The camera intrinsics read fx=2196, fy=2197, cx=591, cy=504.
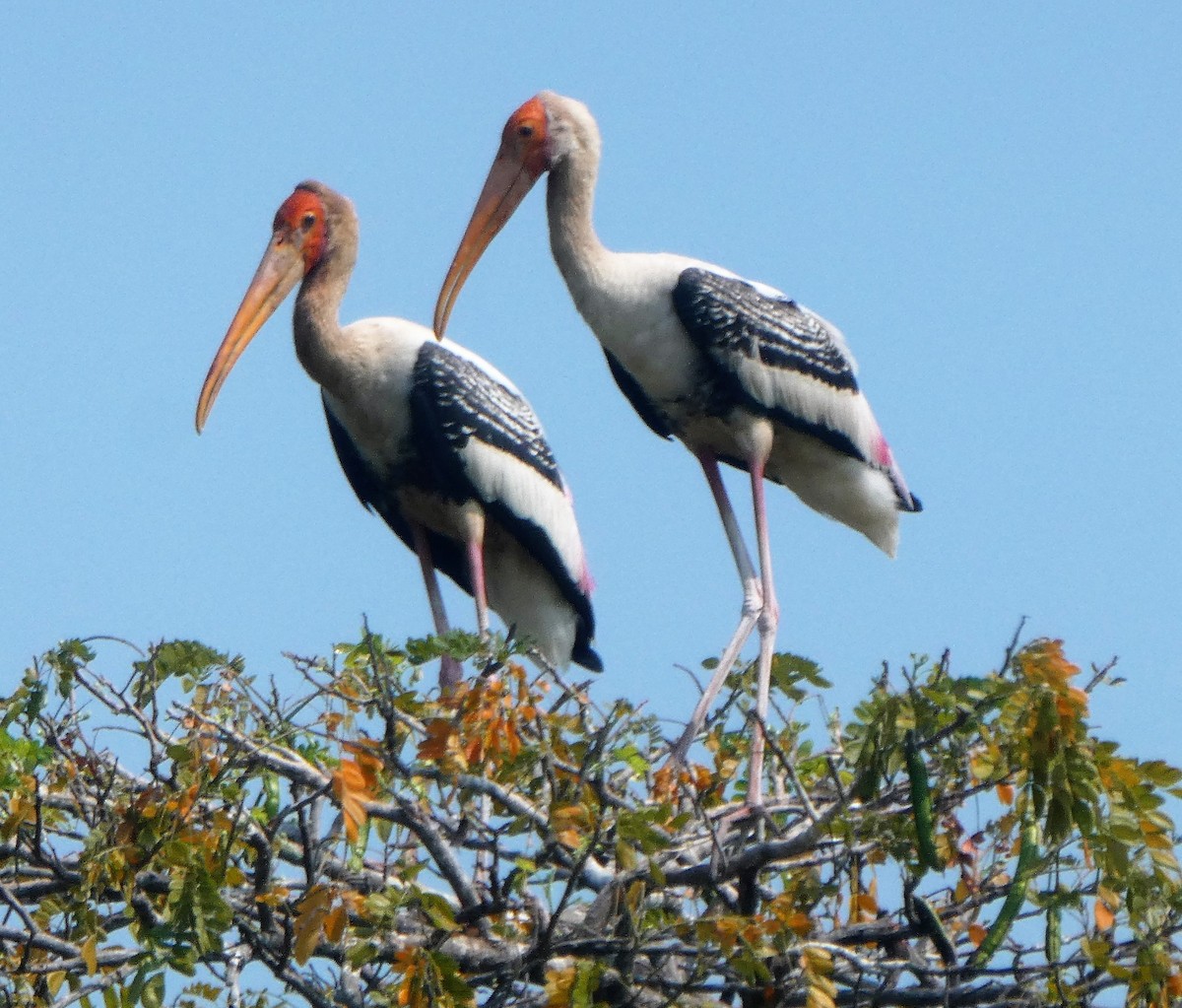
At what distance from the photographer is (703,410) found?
22.9ft

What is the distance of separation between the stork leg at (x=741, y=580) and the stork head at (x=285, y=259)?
1724 mm

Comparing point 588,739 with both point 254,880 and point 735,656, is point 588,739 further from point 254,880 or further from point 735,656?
point 735,656

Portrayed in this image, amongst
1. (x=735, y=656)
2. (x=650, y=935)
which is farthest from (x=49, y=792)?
(x=735, y=656)

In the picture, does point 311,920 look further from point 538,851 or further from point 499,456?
point 499,456

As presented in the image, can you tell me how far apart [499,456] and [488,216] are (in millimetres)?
829

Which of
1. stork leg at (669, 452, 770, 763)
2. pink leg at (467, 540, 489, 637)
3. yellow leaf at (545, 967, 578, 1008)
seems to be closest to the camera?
yellow leaf at (545, 967, 578, 1008)

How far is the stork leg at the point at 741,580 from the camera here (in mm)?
6371

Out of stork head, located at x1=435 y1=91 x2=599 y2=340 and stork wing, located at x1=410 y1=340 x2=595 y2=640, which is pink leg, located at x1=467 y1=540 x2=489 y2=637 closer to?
stork wing, located at x1=410 y1=340 x2=595 y2=640

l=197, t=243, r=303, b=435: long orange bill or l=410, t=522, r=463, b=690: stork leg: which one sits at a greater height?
l=197, t=243, r=303, b=435: long orange bill

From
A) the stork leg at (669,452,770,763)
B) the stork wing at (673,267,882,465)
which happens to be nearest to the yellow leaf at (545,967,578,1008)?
the stork leg at (669,452,770,763)

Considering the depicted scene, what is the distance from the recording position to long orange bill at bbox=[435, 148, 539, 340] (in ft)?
24.4

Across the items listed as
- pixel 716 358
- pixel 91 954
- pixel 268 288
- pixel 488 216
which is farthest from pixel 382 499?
pixel 91 954

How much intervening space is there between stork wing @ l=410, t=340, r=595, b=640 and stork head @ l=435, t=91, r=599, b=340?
9.8 inches

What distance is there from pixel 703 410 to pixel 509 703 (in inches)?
101
